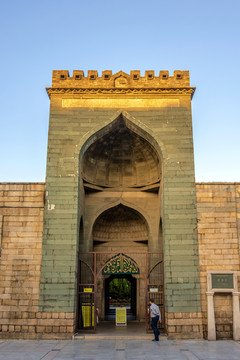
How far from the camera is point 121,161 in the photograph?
607 inches

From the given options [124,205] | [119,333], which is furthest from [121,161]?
[119,333]

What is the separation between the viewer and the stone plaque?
11414mm

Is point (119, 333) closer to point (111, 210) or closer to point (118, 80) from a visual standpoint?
point (111, 210)

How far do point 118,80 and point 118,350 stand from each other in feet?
33.4

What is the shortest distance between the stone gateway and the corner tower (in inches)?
1.6

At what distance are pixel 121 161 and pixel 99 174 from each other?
3.97 feet

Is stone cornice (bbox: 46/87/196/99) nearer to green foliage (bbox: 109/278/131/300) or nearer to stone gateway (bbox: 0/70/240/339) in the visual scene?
Result: stone gateway (bbox: 0/70/240/339)

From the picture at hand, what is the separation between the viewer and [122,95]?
1366cm

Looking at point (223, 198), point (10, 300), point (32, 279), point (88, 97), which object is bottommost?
point (10, 300)

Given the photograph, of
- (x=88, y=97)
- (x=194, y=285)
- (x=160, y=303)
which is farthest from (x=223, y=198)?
(x=88, y=97)

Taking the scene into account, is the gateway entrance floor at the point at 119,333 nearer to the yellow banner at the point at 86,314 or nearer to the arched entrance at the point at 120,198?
the yellow banner at the point at 86,314

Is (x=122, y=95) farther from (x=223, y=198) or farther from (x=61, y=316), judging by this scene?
(x=61, y=316)

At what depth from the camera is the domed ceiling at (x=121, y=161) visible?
13984 mm

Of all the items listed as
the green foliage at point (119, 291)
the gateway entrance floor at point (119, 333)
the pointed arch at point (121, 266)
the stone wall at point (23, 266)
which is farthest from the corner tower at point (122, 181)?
the green foliage at point (119, 291)
